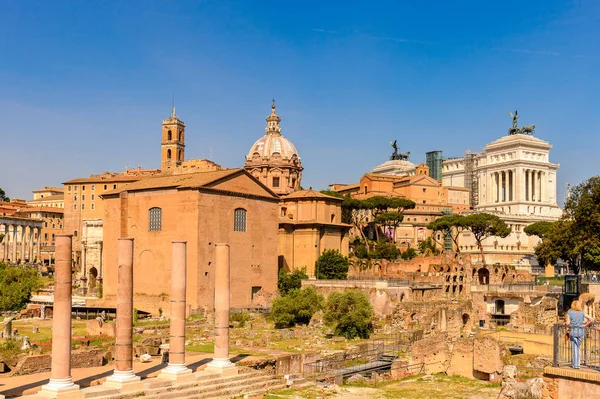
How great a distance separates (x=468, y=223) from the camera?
6988 centimetres

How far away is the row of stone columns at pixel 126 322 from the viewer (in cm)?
1683

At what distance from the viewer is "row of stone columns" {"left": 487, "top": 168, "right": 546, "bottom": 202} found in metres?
96.8

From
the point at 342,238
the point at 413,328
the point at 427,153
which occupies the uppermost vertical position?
the point at 427,153

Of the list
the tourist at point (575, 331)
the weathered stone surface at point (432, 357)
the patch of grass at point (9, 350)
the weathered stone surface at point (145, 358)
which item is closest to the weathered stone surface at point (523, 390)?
the tourist at point (575, 331)

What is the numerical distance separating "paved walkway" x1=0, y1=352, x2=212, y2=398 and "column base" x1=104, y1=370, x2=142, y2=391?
1.08m

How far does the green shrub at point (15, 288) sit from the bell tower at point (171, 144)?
1631 inches

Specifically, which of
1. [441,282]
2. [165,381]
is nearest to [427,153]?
[441,282]

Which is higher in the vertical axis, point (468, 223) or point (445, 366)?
point (468, 223)

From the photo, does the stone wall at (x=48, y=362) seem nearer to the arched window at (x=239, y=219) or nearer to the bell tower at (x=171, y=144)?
the arched window at (x=239, y=219)

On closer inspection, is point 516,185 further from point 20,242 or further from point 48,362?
point 48,362

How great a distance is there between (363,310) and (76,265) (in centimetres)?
4463

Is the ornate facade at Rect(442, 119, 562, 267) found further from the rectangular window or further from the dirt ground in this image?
the dirt ground

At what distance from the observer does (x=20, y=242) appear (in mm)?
83375

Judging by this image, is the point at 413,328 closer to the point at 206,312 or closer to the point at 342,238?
the point at 206,312
